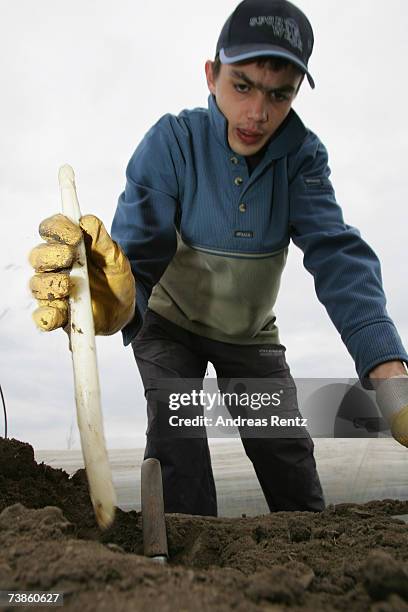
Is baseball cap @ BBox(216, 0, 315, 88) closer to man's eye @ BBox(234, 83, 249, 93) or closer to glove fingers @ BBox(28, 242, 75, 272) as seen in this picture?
man's eye @ BBox(234, 83, 249, 93)

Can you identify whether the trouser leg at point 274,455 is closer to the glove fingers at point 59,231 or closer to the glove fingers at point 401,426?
the glove fingers at point 401,426

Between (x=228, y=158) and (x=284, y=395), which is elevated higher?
(x=228, y=158)

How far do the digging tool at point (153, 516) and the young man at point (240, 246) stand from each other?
0.32 metres

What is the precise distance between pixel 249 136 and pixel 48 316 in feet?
2.47

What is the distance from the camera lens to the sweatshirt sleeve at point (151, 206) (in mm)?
1447

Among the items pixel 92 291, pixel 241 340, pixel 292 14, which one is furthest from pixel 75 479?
pixel 292 14

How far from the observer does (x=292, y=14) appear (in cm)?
144

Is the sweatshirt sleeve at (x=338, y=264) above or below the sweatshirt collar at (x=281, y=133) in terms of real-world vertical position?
below

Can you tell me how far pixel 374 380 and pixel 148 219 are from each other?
621mm

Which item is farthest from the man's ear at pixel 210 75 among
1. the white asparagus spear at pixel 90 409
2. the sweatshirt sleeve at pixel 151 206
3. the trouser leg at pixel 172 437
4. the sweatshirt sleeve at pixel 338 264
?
the white asparagus spear at pixel 90 409

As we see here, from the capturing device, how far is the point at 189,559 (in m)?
0.96

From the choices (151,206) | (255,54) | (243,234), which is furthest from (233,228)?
(255,54)

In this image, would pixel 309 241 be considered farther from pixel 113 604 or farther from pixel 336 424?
pixel 113 604

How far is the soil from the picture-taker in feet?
1.74
